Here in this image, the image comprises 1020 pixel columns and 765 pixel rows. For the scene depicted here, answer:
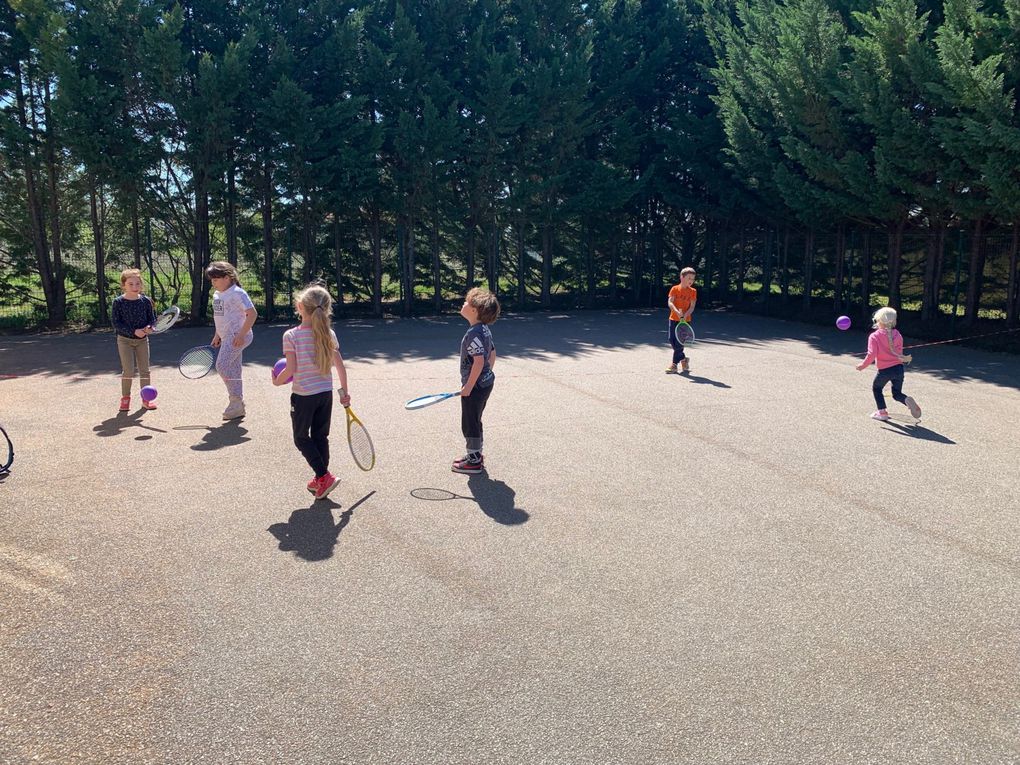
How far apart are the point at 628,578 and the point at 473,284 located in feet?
71.2

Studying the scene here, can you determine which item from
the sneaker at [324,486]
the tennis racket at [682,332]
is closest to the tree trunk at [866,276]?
the tennis racket at [682,332]

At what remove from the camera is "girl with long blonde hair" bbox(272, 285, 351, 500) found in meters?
6.30

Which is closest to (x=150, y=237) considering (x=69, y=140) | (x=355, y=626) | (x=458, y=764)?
(x=69, y=140)

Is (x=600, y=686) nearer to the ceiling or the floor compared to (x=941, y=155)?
nearer to the floor

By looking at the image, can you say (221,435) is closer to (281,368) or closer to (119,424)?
(119,424)

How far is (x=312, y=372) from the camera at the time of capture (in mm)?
6348

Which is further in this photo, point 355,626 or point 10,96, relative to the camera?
point 10,96

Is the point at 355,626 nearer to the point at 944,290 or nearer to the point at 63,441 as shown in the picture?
the point at 63,441

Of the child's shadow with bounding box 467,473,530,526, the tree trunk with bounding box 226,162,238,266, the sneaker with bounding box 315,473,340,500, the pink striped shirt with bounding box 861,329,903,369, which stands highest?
the tree trunk with bounding box 226,162,238,266

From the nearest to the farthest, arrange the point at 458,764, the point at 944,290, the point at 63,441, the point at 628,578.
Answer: the point at 458,764 < the point at 628,578 < the point at 63,441 < the point at 944,290

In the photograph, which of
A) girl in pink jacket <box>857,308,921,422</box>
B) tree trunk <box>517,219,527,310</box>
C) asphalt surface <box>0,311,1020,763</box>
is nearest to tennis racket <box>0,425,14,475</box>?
asphalt surface <box>0,311,1020,763</box>

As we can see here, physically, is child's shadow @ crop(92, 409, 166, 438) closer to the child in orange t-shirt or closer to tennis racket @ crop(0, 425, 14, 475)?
tennis racket @ crop(0, 425, 14, 475)

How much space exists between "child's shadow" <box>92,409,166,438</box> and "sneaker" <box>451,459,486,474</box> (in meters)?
3.65

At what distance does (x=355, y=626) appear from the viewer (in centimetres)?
439
